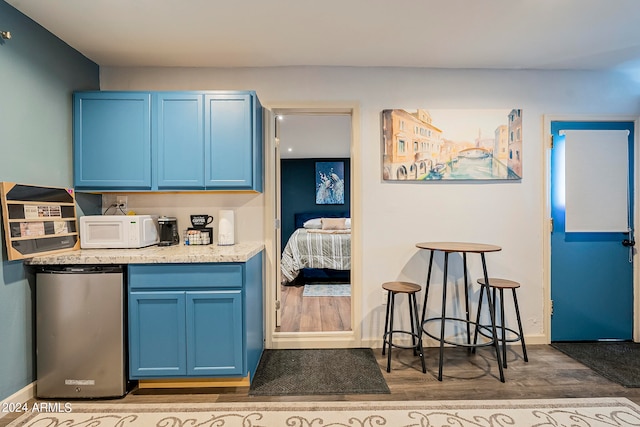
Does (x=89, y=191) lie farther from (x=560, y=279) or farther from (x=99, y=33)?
(x=560, y=279)

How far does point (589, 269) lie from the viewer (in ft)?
9.34

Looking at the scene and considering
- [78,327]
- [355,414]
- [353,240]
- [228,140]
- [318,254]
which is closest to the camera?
[355,414]

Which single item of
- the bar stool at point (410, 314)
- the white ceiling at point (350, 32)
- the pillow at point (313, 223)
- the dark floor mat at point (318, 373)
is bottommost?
the dark floor mat at point (318, 373)

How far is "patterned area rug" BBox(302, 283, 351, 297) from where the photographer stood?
4410 millimetres

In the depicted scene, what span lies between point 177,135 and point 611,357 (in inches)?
155

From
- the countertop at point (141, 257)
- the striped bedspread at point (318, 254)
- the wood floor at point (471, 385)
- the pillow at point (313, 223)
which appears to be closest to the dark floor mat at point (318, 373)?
the wood floor at point (471, 385)

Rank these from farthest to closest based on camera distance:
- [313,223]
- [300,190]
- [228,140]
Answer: [300,190] → [313,223] → [228,140]

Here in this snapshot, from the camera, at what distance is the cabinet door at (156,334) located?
2.05m

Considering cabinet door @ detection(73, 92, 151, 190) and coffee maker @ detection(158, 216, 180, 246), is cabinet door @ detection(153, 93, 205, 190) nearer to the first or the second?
cabinet door @ detection(73, 92, 151, 190)

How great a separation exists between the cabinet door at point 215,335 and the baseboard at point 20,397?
1019 millimetres

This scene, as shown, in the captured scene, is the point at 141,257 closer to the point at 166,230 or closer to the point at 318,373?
the point at 166,230

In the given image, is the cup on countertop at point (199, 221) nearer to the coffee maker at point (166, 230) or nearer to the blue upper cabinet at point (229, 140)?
the coffee maker at point (166, 230)

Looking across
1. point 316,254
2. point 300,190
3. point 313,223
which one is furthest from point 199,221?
point 300,190

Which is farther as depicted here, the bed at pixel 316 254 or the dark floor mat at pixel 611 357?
the bed at pixel 316 254
